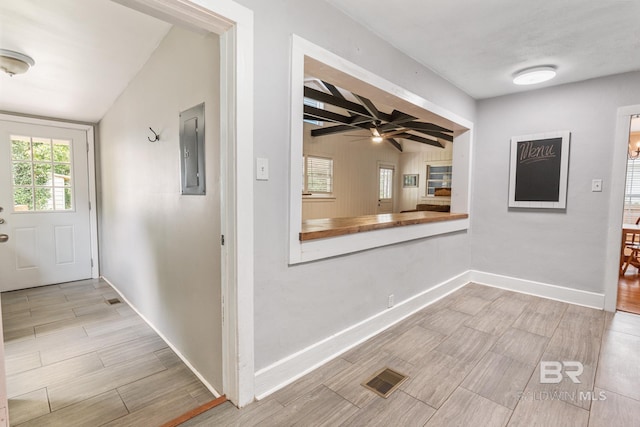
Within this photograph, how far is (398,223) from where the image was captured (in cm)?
261

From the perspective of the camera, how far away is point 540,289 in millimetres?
3449

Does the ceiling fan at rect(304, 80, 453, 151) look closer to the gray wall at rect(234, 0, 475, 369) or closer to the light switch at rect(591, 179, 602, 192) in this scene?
the gray wall at rect(234, 0, 475, 369)

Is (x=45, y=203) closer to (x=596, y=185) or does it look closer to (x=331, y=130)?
(x=331, y=130)

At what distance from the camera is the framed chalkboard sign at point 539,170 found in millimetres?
3226

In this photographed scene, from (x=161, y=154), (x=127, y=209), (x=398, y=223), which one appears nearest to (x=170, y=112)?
(x=161, y=154)

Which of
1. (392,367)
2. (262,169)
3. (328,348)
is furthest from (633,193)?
(262,169)

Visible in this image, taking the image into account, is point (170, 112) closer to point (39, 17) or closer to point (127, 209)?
point (39, 17)

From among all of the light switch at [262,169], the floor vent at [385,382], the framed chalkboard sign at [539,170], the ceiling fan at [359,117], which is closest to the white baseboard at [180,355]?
the floor vent at [385,382]

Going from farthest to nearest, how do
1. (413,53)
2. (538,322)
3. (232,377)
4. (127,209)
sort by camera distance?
(127,209)
(538,322)
(413,53)
(232,377)

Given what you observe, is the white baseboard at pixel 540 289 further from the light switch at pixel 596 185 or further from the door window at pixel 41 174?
the door window at pixel 41 174

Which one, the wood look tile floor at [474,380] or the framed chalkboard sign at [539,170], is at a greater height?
the framed chalkboard sign at [539,170]

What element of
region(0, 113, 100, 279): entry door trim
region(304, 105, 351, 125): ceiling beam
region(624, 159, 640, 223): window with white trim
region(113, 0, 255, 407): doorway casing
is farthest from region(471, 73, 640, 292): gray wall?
region(0, 113, 100, 279): entry door trim

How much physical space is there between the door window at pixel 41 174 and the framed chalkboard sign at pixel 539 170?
566 centimetres

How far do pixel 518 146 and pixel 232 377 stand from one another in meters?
3.71
